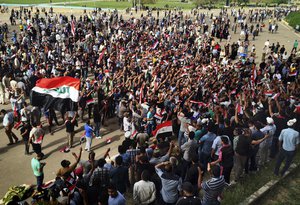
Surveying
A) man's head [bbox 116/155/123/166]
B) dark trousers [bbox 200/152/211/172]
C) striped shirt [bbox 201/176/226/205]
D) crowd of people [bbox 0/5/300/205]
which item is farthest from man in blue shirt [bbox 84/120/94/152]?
striped shirt [bbox 201/176/226/205]

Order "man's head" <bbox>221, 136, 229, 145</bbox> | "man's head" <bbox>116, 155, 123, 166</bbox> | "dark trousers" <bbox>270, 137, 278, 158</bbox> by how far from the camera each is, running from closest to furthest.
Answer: "man's head" <bbox>116, 155, 123, 166</bbox> < "man's head" <bbox>221, 136, 229, 145</bbox> < "dark trousers" <bbox>270, 137, 278, 158</bbox>

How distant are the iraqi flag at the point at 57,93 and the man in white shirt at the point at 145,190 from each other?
249 inches

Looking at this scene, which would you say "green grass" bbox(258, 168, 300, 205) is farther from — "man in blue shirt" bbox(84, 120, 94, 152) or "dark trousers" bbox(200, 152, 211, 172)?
"man in blue shirt" bbox(84, 120, 94, 152)

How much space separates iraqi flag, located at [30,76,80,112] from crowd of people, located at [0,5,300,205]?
1.23ft

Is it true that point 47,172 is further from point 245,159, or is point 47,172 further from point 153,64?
point 153,64

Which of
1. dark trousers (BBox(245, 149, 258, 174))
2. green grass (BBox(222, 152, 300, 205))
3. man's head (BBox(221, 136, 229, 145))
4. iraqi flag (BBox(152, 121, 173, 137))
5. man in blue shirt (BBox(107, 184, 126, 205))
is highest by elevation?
man's head (BBox(221, 136, 229, 145))

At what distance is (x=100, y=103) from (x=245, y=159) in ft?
21.2

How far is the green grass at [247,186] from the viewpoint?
847 cm

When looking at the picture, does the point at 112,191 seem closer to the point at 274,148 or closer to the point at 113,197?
the point at 113,197

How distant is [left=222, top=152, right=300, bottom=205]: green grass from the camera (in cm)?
847

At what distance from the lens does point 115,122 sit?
46.3 ft

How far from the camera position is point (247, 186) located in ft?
29.7

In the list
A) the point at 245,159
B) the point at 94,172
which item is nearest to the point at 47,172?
the point at 94,172

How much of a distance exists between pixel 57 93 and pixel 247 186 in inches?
297
